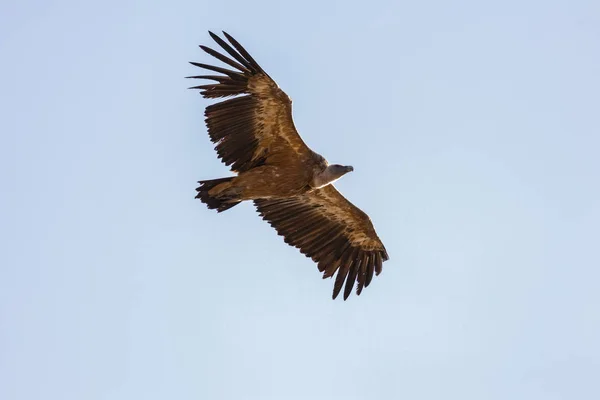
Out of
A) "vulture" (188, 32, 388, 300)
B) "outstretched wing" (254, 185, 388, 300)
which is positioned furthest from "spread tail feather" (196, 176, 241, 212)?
"outstretched wing" (254, 185, 388, 300)

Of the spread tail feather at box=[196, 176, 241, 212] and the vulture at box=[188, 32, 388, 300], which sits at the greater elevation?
the vulture at box=[188, 32, 388, 300]

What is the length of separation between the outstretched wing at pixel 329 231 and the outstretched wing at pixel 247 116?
1.32m

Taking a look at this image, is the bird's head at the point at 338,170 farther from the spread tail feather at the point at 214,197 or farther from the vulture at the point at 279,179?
the spread tail feather at the point at 214,197

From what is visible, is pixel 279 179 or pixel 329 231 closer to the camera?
pixel 279 179

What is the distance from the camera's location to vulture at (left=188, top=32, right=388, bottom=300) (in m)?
20.7

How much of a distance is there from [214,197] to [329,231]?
251cm

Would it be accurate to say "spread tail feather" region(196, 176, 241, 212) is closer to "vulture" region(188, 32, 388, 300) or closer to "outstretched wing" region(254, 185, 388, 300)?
"vulture" region(188, 32, 388, 300)

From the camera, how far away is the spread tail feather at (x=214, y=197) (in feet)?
68.9

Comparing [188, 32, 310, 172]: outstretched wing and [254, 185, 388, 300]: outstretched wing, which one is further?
[254, 185, 388, 300]: outstretched wing

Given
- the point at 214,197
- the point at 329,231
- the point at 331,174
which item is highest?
the point at 331,174

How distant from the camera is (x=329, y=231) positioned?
2253cm

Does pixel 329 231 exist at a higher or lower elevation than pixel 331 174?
lower

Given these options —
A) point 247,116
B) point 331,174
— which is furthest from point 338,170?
point 247,116

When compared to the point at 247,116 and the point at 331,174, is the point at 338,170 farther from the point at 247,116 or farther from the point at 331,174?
the point at 247,116
